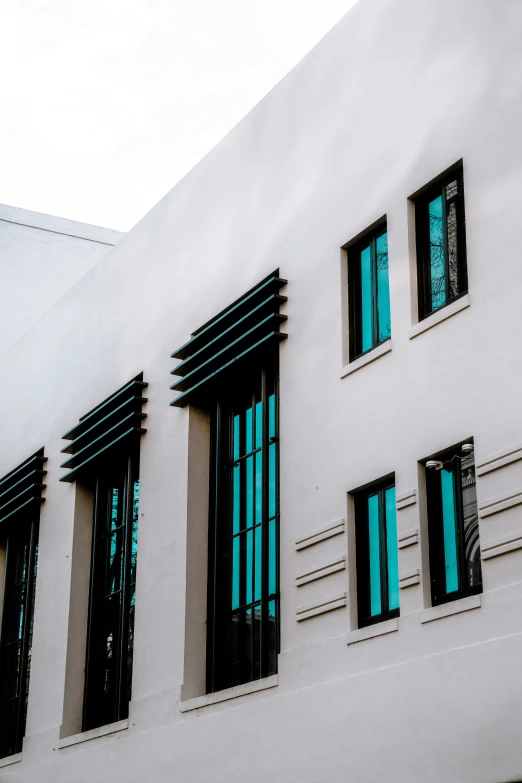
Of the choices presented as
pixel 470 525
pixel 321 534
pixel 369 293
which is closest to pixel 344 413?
pixel 321 534

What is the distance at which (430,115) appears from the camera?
13500mm

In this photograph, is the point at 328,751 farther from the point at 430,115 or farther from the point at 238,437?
the point at 430,115

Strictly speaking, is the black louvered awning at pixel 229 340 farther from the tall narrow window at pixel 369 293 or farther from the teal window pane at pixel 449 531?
the teal window pane at pixel 449 531

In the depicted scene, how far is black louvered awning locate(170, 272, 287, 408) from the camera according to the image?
51.1 feet

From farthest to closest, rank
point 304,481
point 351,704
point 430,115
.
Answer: point 304,481 → point 430,115 → point 351,704

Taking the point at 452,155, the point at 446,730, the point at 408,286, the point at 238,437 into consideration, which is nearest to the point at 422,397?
the point at 408,286

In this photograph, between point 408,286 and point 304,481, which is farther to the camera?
point 304,481

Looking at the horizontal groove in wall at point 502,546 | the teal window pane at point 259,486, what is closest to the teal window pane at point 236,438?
the teal window pane at point 259,486

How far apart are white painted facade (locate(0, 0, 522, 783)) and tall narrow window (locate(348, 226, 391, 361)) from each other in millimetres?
205

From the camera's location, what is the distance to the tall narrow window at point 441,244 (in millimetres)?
13195

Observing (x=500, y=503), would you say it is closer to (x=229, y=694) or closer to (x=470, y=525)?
(x=470, y=525)

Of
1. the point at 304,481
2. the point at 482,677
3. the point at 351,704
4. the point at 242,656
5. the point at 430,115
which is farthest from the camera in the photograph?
the point at 242,656

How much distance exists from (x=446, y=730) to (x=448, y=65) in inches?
268

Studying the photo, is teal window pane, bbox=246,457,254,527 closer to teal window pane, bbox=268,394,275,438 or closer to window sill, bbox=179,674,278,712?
teal window pane, bbox=268,394,275,438
